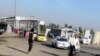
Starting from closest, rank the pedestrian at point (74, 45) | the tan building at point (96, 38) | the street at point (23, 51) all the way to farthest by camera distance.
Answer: the pedestrian at point (74, 45) < the street at point (23, 51) < the tan building at point (96, 38)

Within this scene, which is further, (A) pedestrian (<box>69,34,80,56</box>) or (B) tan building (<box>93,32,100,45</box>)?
(B) tan building (<box>93,32,100,45</box>)

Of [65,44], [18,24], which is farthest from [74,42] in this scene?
[18,24]

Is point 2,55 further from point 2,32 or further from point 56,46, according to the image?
point 2,32

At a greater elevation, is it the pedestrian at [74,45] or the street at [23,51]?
the pedestrian at [74,45]

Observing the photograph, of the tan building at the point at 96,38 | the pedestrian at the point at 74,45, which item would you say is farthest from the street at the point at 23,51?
the tan building at the point at 96,38

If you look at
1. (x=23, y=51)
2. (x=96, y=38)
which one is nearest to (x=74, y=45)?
(x=23, y=51)

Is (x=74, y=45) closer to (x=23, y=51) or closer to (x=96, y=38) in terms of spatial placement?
(x=23, y=51)

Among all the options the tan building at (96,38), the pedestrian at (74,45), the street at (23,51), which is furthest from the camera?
the tan building at (96,38)

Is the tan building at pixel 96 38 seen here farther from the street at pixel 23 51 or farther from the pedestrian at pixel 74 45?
the pedestrian at pixel 74 45

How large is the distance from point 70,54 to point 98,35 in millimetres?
48163

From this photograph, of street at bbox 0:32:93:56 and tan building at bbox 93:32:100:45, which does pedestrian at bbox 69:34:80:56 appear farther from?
tan building at bbox 93:32:100:45

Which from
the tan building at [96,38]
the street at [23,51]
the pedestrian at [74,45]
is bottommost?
the tan building at [96,38]

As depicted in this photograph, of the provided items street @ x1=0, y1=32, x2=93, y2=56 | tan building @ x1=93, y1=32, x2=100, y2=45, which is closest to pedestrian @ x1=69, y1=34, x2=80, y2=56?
street @ x1=0, y1=32, x2=93, y2=56

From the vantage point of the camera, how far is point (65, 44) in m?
40.3
